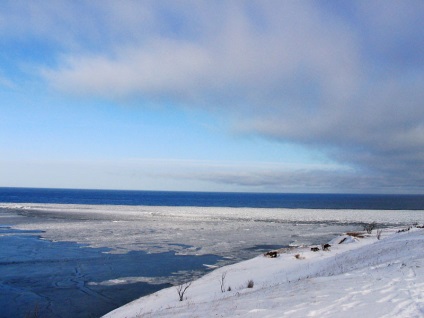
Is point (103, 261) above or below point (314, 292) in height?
below

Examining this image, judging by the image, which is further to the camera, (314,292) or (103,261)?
(103,261)

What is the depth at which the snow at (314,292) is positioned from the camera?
8594 millimetres

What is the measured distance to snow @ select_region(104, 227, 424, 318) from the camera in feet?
28.2

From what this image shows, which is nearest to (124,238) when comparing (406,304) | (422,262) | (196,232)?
(196,232)

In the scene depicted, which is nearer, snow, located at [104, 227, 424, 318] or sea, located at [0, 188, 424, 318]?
snow, located at [104, 227, 424, 318]

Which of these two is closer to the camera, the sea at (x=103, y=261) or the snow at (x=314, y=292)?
the snow at (x=314, y=292)

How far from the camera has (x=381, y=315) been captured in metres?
7.75

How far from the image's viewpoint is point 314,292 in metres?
10.3

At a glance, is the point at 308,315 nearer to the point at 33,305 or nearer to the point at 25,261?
the point at 33,305

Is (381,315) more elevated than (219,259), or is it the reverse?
(381,315)

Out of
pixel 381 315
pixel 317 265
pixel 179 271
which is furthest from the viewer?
pixel 179 271

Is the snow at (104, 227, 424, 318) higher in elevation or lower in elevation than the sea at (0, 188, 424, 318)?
higher

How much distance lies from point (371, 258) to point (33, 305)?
1396 centimetres

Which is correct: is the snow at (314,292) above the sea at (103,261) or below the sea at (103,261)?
above
